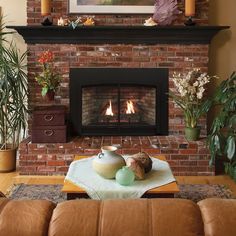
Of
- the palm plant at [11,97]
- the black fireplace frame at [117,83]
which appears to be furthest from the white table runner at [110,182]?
the black fireplace frame at [117,83]

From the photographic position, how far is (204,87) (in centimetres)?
→ 458

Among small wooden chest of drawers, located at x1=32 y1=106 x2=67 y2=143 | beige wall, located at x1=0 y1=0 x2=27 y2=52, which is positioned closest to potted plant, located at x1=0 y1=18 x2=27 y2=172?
small wooden chest of drawers, located at x1=32 y1=106 x2=67 y2=143

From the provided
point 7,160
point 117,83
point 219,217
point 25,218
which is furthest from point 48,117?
point 219,217

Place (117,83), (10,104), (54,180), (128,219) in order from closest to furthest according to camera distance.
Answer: (128,219), (54,180), (10,104), (117,83)

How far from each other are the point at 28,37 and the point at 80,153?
142 centimetres

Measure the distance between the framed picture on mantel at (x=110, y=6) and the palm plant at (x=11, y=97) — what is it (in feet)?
2.66

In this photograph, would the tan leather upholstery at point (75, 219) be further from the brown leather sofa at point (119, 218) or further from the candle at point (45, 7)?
the candle at point (45, 7)

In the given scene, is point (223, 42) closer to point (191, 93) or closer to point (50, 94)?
point (191, 93)

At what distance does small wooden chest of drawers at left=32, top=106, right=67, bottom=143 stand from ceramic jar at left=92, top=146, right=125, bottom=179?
4.89 feet

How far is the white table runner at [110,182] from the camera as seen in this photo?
2617mm

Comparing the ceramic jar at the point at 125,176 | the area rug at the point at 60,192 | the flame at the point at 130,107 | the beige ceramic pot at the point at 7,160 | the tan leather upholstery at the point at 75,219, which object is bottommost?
the area rug at the point at 60,192

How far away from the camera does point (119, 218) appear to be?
1.15m

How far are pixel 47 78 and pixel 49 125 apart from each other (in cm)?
51

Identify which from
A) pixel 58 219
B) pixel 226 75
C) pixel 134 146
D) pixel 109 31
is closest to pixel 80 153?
pixel 134 146
